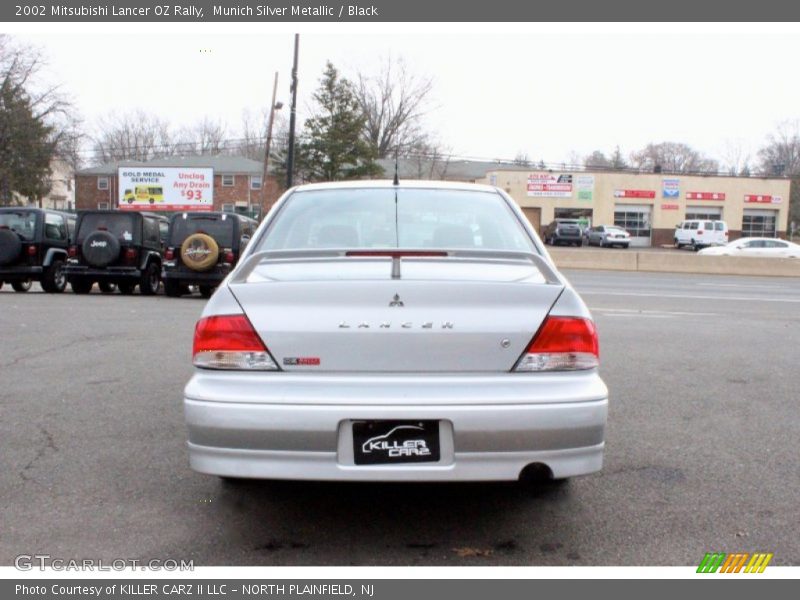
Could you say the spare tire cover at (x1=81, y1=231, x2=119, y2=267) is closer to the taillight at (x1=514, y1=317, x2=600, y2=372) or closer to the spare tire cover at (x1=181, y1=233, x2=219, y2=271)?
the spare tire cover at (x1=181, y1=233, x2=219, y2=271)

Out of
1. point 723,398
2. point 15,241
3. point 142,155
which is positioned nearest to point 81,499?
point 723,398

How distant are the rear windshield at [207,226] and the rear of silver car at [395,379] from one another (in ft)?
39.5

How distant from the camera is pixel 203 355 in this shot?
3369mm

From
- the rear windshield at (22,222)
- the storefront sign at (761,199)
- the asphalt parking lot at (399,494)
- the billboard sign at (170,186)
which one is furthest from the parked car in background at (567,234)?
the asphalt parking lot at (399,494)

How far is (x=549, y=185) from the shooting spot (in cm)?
5428

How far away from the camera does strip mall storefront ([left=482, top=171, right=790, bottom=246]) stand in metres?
54.2

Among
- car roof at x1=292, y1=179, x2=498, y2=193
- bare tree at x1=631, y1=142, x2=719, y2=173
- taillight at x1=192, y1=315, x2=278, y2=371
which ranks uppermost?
bare tree at x1=631, y1=142, x2=719, y2=173

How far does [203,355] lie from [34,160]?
6025 centimetres

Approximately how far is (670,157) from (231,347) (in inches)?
4558

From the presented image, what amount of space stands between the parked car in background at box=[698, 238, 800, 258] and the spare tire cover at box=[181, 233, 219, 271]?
23.7 meters

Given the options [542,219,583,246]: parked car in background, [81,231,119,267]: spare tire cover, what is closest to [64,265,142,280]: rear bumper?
[81,231,119,267]: spare tire cover

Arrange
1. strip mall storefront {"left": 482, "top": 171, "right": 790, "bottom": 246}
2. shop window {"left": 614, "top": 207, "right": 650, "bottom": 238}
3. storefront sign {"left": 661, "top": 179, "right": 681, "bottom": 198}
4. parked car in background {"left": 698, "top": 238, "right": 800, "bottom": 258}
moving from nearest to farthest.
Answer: parked car in background {"left": 698, "top": 238, "right": 800, "bottom": 258}, storefront sign {"left": 661, "top": 179, "right": 681, "bottom": 198}, strip mall storefront {"left": 482, "top": 171, "right": 790, "bottom": 246}, shop window {"left": 614, "top": 207, "right": 650, "bottom": 238}

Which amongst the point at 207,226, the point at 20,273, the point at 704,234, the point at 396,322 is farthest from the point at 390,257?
the point at 704,234

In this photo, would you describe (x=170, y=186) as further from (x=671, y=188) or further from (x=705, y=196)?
(x=705, y=196)
